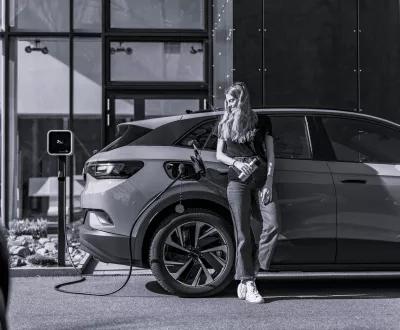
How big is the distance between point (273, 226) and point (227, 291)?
1.04 metres

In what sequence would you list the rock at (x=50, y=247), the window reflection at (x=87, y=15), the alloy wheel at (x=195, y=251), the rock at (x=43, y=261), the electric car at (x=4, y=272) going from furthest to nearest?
the window reflection at (x=87, y=15), the rock at (x=50, y=247), the rock at (x=43, y=261), the alloy wheel at (x=195, y=251), the electric car at (x=4, y=272)

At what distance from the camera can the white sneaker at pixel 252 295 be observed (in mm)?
6570

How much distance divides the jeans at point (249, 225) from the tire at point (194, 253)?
0.18 metres

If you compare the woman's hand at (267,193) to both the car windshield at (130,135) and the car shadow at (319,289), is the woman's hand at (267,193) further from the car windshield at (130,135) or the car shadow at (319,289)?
the car windshield at (130,135)

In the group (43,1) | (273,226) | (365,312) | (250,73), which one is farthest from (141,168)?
(43,1)

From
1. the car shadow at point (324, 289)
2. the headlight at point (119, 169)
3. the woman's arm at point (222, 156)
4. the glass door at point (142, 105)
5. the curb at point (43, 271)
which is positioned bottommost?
the car shadow at point (324, 289)

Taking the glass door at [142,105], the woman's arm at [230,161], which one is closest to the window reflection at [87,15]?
the glass door at [142,105]

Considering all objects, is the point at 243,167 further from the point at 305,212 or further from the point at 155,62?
the point at 155,62

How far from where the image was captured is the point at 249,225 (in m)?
6.61

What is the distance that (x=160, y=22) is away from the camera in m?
13.0

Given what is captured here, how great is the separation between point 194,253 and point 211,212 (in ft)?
1.25

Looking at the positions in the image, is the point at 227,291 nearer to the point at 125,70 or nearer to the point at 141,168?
the point at 141,168

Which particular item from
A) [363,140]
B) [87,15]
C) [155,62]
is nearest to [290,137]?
[363,140]

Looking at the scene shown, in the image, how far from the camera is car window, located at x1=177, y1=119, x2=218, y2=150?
6913 mm
